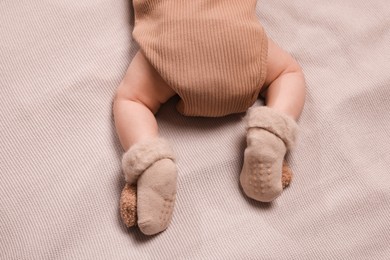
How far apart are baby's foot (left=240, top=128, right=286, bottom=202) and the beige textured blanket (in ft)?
0.14

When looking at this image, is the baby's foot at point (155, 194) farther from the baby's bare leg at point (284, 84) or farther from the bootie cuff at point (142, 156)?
the baby's bare leg at point (284, 84)

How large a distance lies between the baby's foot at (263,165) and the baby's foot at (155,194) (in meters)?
0.14

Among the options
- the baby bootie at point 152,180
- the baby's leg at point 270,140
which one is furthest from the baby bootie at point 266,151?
the baby bootie at point 152,180

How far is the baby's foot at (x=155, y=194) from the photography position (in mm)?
840

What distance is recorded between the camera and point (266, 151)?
2.85ft

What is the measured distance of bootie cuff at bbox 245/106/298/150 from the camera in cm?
89

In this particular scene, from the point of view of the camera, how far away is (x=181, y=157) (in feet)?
3.12

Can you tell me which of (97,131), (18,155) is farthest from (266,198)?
(18,155)

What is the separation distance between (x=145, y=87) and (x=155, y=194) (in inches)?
8.4

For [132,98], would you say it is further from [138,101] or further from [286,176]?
[286,176]

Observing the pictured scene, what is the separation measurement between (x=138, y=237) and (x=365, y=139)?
488 millimetres

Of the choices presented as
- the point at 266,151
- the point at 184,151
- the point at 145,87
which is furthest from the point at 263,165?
the point at 145,87

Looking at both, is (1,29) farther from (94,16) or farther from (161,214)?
(161,214)

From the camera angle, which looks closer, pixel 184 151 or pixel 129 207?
pixel 129 207
